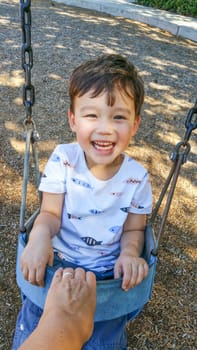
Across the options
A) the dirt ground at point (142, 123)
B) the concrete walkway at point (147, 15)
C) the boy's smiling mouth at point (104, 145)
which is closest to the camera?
the boy's smiling mouth at point (104, 145)

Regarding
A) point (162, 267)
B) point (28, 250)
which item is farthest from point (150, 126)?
point (28, 250)

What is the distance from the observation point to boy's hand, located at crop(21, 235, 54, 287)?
4.12 feet

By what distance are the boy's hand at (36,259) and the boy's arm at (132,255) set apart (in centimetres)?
22

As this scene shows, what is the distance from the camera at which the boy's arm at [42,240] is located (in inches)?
49.8

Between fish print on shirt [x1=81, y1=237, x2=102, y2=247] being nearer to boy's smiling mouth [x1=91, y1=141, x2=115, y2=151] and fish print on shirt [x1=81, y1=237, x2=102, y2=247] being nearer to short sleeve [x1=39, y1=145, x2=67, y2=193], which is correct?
short sleeve [x1=39, y1=145, x2=67, y2=193]

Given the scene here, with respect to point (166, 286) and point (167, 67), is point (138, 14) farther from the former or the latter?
point (166, 286)

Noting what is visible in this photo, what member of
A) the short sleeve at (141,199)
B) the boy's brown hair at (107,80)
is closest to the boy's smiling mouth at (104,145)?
the boy's brown hair at (107,80)

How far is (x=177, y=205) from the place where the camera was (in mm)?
2602

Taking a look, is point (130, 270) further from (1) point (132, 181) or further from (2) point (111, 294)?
(1) point (132, 181)

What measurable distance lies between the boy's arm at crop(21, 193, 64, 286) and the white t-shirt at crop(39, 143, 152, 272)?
3 centimetres

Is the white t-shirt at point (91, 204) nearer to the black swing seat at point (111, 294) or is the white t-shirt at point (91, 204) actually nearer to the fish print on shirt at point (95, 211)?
the fish print on shirt at point (95, 211)

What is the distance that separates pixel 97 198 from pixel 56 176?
164mm

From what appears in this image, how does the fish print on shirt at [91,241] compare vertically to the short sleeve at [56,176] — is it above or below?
below

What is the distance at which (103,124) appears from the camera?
51.3 inches
